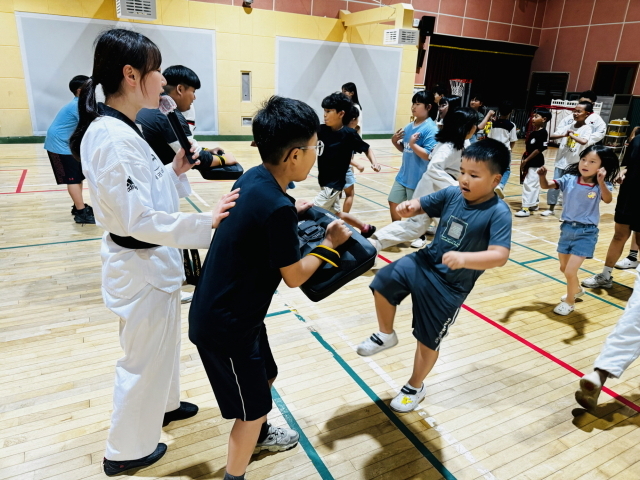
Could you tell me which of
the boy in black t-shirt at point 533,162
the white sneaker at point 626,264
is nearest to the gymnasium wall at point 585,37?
the boy in black t-shirt at point 533,162

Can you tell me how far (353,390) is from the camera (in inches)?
104

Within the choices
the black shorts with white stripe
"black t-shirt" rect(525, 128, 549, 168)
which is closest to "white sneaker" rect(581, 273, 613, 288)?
"black t-shirt" rect(525, 128, 549, 168)

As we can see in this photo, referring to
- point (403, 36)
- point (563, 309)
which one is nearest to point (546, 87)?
point (403, 36)

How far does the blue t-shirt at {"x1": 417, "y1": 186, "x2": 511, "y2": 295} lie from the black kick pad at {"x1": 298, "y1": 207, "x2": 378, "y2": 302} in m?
0.66

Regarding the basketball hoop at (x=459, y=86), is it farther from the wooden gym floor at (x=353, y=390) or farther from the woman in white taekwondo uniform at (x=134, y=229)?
the woman in white taekwondo uniform at (x=134, y=229)

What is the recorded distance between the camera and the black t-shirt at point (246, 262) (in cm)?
140

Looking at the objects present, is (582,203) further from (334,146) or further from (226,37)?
(226,37)

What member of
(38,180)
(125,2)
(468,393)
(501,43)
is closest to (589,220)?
(468,393)

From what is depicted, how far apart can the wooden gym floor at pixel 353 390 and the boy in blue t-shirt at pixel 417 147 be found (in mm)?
1230

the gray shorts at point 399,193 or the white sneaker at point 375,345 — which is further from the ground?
the gray shorts at point 399,193

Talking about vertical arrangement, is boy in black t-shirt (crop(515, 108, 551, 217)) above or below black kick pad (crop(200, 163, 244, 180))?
below

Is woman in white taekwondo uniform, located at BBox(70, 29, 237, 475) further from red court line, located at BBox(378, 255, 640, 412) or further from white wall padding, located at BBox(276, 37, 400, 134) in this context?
white wall padding, located at BBox(276, 37, 400, 134)

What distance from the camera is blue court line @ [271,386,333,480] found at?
6.73ft

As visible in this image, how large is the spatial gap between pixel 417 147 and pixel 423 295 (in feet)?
8.61
